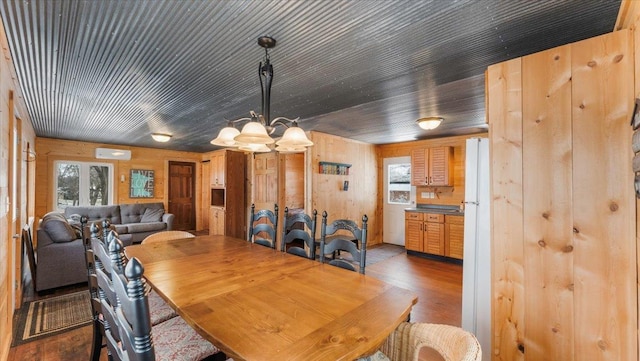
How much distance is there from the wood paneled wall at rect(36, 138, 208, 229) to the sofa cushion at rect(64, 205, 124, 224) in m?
0.64

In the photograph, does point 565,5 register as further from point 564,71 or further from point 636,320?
point 636,320

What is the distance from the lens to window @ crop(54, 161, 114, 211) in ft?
20.1

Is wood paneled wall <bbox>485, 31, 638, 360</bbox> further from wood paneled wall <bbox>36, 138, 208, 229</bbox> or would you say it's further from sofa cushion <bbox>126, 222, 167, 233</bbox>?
wood paneled wall <bbox>36, 138, 208, 229</bbox>

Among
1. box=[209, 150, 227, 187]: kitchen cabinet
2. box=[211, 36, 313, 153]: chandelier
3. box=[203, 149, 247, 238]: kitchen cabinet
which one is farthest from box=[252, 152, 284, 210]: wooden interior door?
box=[211, 36, 313, 153]: chandelier

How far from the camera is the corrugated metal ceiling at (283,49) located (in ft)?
5.19

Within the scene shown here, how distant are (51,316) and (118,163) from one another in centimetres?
486

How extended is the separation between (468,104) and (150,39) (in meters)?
3.22

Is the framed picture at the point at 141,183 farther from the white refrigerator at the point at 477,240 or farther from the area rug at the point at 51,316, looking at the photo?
the white refrigerator at the point at 477,240

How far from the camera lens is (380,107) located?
11.5 feet

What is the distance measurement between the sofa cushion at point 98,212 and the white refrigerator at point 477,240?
6.48 meters

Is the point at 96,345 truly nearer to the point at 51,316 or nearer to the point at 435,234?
the point at 51,316

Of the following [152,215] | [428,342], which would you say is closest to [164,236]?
[428,342]

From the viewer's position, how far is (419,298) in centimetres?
336

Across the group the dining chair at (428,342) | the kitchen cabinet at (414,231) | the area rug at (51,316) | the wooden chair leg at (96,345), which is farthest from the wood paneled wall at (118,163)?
the dining chair at (428,342)
